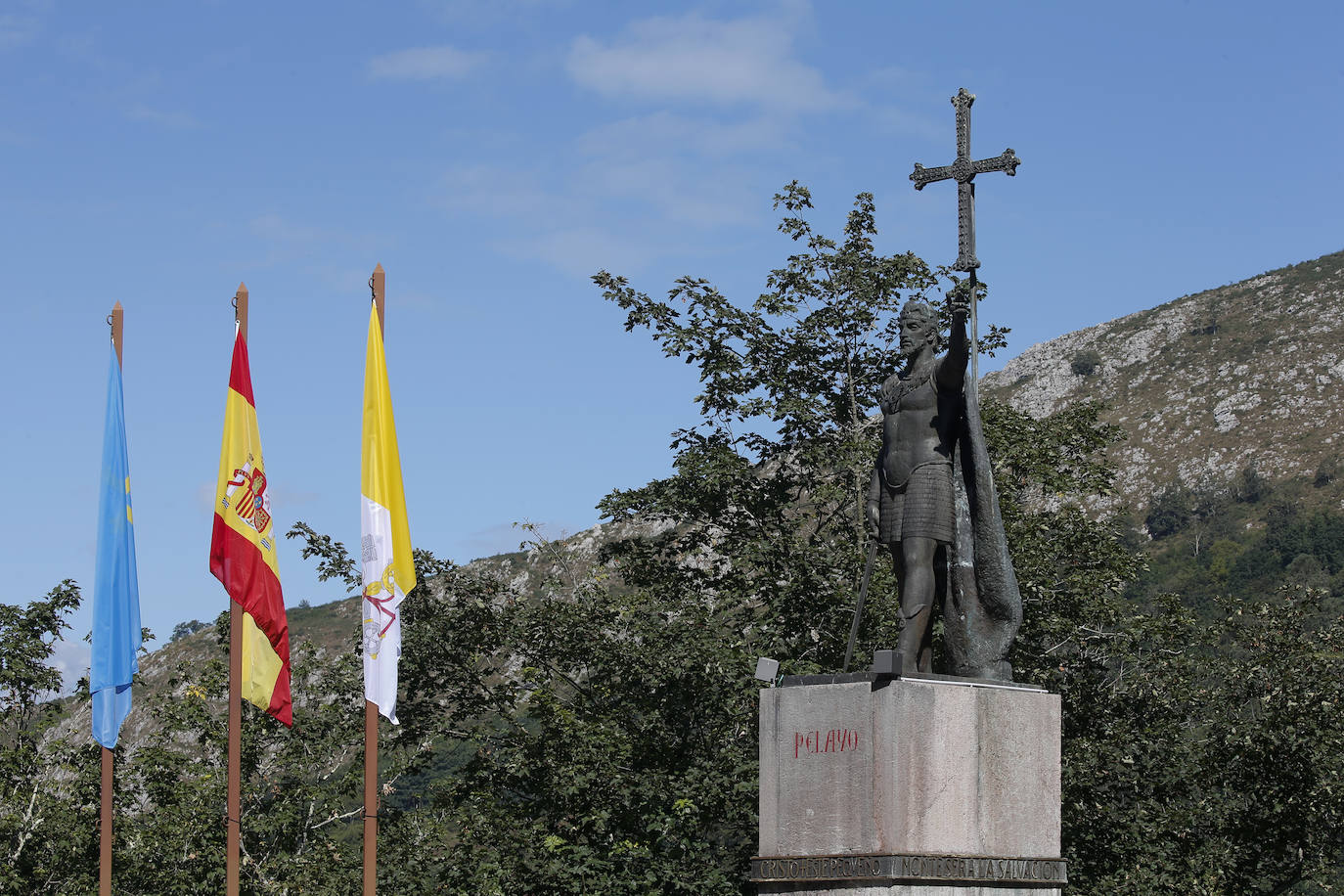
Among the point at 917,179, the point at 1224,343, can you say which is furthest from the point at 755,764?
the point at 1224,343

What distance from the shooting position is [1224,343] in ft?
356

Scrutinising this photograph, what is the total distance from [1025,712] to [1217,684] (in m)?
15.5

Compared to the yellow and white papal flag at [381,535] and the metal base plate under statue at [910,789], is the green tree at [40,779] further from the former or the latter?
the metal base plate under statue at [910,789]

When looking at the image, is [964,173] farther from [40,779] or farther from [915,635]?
[40,779]

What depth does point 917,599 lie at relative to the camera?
11.0 m

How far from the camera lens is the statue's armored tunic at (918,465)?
11148mm

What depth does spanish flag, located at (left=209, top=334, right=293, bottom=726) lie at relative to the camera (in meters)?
16.9

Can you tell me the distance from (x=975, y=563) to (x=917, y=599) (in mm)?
596

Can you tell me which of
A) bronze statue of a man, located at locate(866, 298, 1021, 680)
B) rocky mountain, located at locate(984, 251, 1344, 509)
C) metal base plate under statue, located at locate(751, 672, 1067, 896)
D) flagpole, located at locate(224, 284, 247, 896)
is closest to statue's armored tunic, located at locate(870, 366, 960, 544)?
bronze statue of a man, located at locate(866, 298, 1021, 680)

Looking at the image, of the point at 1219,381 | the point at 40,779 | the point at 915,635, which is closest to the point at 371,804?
the point at 915,635

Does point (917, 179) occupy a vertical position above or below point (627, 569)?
above

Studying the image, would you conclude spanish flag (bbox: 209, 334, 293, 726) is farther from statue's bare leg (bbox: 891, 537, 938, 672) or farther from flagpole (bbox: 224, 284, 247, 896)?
statue's bare leg (bbox: 891, 537, 938, 672)

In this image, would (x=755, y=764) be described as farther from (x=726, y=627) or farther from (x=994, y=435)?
(x=994, y=435)

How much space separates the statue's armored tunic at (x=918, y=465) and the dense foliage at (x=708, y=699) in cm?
976
